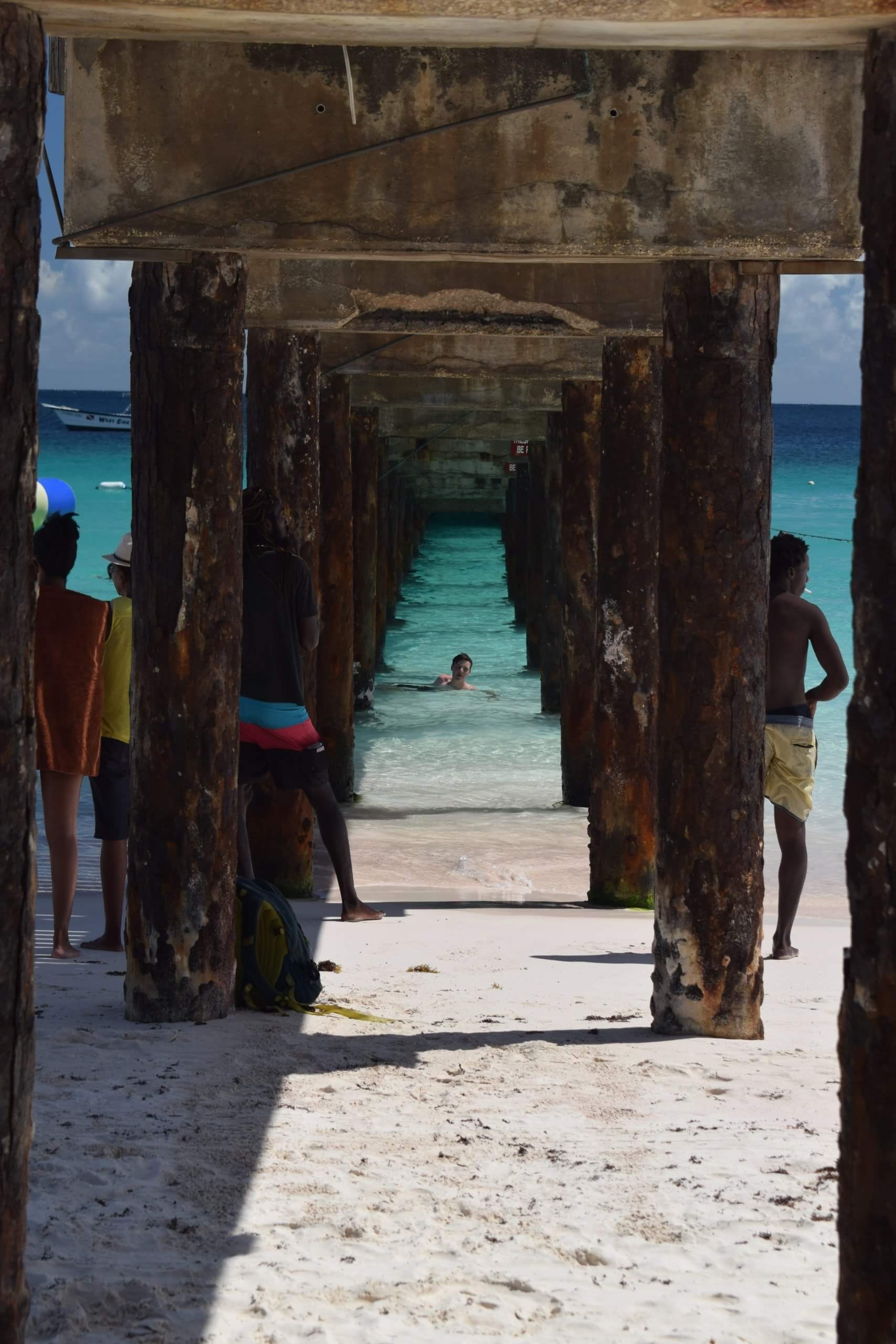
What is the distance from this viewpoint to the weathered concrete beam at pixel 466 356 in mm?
10445

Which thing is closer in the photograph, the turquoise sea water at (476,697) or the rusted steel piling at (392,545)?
the turquoise sea water at (476,697)

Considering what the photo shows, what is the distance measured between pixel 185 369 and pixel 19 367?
259cm

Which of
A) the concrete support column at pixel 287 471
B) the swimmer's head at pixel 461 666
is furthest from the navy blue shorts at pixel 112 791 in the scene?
the swimmer's head at pixel 461 666

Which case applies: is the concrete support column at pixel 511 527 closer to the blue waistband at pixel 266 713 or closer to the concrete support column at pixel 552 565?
the concrete support column at pixel 552 565

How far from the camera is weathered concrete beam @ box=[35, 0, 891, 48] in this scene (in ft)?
9.32

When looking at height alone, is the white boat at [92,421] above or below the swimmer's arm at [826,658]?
below

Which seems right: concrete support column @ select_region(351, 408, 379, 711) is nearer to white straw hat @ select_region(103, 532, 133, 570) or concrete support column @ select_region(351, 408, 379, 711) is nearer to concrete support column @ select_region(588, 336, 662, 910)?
concrete support column @ select_region(588, 336, 662, 910)

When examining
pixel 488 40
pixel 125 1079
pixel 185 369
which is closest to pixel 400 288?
pixel 185 369

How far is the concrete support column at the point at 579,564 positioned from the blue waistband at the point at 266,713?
4.83 metres

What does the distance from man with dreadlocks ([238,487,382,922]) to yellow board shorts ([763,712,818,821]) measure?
1.60 metres

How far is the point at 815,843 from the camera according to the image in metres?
11.7

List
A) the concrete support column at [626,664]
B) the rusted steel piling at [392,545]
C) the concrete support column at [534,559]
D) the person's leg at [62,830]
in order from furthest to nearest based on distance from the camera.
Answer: the rusted steel piling at [392,545] < the concrete support column at [534,559] < the concrete support column at [626,664] < the person's leg at [62,830]

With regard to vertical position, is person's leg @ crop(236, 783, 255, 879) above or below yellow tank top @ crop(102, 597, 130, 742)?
below

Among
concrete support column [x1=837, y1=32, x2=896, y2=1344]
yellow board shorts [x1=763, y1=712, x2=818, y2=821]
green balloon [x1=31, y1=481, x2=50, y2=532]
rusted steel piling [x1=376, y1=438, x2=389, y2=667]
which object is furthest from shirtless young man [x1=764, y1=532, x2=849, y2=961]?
rusted steel piling [x1=376, y1=438, x2=389, y2=667]
